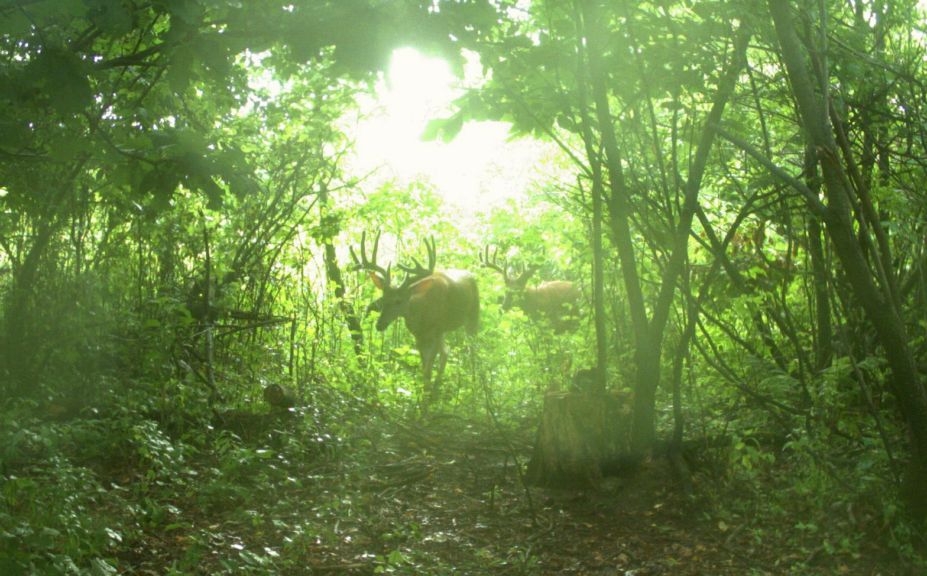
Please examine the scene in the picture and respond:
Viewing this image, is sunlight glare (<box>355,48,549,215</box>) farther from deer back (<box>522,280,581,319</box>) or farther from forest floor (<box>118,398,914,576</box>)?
forest floor (<box>118,398,914,576</box>)

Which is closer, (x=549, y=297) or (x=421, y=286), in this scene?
(x=421, y=286)

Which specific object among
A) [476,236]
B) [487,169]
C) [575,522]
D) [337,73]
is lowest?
[575,522]

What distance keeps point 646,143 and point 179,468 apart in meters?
4.01

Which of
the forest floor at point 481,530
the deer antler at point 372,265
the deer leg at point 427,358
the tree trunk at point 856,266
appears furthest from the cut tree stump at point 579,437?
the deer antler at point 372,265

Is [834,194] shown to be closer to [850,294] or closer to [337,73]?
[850,294]

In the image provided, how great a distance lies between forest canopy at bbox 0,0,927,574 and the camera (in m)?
4.18

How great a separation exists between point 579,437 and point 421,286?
5.19 metres

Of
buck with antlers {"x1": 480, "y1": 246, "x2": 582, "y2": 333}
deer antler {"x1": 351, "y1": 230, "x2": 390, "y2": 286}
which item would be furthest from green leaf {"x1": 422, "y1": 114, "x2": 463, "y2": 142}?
buck with antlers {"x1": 480, "y1": 246, "x2": 582, "y2": 333}

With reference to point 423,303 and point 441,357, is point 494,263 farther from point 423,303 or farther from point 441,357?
point 441,357

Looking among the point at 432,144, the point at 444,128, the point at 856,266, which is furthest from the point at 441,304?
the point at 856,266

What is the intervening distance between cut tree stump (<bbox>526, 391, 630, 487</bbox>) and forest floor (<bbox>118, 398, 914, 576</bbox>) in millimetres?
132

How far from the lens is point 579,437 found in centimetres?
611

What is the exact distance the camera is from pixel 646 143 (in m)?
6.48

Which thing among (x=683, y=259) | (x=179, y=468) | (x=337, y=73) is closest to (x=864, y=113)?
(x=683, y=259)
